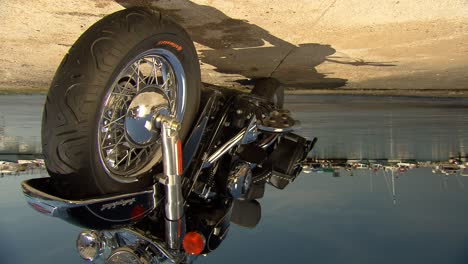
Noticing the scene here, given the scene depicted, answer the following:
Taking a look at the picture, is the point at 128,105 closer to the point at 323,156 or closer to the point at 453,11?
the point at 453,11

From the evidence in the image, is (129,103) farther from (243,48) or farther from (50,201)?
(243,48)

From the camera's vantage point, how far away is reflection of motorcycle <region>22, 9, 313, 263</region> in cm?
175

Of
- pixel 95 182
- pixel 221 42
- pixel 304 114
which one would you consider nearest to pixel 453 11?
pixel 221 42

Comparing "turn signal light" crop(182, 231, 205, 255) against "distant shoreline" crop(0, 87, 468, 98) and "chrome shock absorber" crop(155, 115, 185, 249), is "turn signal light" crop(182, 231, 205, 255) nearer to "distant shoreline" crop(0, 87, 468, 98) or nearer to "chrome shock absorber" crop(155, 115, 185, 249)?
"chrome shock absorber" crop(155, 115, 185, 249)

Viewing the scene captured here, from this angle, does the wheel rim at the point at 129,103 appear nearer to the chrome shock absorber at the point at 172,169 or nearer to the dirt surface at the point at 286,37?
the chrome shock absorber at the point at 172,169

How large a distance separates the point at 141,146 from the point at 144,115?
0.19 meters

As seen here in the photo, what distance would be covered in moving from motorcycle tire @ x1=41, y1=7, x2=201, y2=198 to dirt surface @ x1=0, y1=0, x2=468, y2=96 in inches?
28.8

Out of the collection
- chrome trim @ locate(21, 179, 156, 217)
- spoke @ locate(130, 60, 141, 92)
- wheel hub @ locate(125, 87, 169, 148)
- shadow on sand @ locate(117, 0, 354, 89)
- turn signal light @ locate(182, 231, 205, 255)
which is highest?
shadow on sand @ locate(117, 0, 354, 89)

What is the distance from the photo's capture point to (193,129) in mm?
2574

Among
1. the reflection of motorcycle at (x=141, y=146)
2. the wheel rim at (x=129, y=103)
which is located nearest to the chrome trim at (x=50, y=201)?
the reflection of motorcycle at (x=141, y=146)

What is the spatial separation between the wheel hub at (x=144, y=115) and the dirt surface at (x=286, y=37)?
92 cm

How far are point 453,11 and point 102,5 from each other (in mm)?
2546

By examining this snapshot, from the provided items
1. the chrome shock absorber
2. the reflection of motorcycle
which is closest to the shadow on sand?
the reflection of motorcycle

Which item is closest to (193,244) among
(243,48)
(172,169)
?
(172,169)
